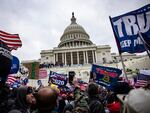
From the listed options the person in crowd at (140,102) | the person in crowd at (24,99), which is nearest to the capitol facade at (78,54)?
the person in crowd at (24,99)

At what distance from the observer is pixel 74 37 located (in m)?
91.4

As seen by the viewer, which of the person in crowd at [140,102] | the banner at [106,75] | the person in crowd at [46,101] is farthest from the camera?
the banner at [106,75]

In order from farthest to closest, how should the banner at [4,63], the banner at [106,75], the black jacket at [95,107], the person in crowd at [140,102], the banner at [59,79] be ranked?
the banner at [59,79]
the banner at [106,75]
the black jacket at [95,107]
the banner at [4,63]
the person in crowd at [140,102]

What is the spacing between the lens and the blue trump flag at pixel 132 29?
6.41 m

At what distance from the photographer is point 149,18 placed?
6.47 m

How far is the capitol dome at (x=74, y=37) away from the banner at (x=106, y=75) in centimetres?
7756

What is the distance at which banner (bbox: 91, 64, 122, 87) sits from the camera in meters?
8.80

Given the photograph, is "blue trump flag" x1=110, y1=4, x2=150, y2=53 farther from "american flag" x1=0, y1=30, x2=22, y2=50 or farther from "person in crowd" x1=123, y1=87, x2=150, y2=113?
"american flag" x1=0, y1=30, x2=22, y2=50

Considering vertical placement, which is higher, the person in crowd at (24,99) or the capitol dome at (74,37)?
the capitol dome at (74,37)

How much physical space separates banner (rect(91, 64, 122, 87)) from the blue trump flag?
7.36 feet

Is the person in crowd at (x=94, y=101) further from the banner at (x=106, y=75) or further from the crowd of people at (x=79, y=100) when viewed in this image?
the banner at (x=106, y=75)

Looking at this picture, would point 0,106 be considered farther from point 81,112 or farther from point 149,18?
point 149,18

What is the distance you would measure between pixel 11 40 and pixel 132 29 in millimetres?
6313

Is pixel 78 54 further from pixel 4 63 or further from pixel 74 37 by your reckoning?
pixel 4 63
